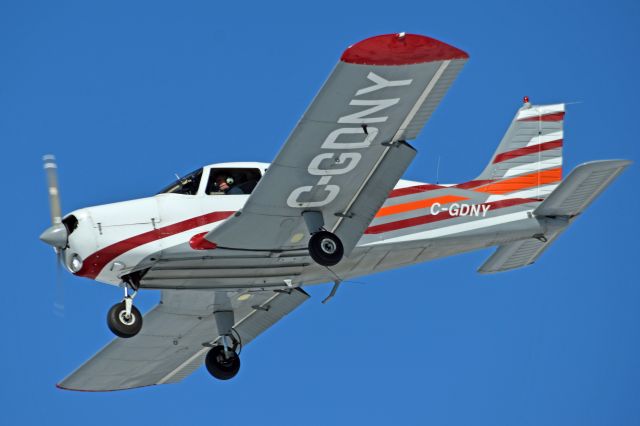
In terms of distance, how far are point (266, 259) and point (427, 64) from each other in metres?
4.39

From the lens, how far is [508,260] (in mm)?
20953

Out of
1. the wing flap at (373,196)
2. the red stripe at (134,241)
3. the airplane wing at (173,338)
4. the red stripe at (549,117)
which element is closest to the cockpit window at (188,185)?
the red stripe at (134,241)

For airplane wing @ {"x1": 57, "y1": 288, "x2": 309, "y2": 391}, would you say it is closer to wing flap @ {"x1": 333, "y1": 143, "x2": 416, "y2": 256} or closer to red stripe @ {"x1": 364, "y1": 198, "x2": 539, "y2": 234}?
red stripe @ {"x1": 364, "y1": 198, "x2": 539, "y2": 234}

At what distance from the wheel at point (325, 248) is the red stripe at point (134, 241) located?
135 cm

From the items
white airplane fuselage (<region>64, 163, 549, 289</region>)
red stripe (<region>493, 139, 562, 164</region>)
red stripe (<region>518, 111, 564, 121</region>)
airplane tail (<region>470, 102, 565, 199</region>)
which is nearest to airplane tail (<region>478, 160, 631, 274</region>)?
white airplane fuselage (<region>64, 163, 549, 289</region>)

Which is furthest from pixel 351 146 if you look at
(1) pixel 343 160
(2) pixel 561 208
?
(2) pixel 561 208

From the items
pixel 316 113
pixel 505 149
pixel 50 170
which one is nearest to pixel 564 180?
pixel 505 149

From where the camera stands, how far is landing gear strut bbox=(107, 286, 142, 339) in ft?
56.9

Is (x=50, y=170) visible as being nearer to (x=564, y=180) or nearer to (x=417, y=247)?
(x=417, y=247)

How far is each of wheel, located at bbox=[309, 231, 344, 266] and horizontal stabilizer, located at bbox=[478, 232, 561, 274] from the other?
14.3 feet

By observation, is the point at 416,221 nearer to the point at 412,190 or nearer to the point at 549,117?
the point at 412,190

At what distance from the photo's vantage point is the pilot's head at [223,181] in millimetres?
17531

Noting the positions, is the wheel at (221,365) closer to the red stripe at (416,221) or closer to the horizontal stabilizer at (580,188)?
the red stripe at (416,221)

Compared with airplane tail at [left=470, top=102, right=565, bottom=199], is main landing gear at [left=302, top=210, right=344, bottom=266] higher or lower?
lower
